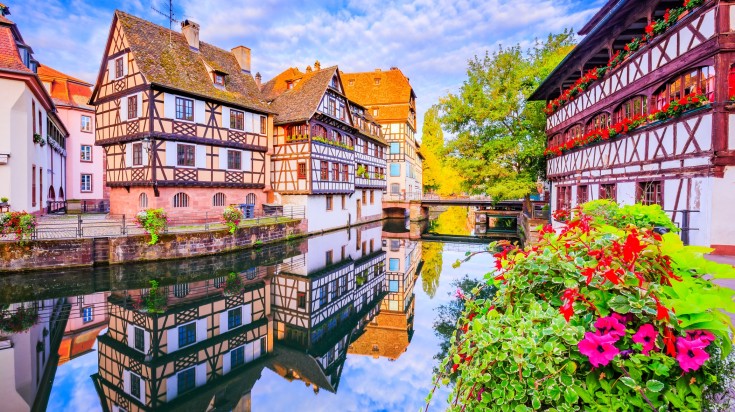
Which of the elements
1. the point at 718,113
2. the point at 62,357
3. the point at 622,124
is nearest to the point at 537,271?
the point at 62,357

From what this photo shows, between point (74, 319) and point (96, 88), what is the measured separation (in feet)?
63.4

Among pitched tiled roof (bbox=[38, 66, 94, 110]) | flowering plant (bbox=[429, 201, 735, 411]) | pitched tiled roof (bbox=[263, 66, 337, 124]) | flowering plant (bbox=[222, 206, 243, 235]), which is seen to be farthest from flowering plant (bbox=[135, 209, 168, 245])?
pitched tiled roof (bbox=[38, 66, 94, 110])

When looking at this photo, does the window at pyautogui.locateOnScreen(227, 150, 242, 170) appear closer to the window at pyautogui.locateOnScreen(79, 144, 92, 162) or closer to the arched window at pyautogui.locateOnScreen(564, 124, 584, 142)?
the window at pyautogui.locateOnScreen(79, 144, 92, 162)

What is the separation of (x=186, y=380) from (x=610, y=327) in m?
7.67

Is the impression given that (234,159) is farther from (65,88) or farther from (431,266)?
(65,88)

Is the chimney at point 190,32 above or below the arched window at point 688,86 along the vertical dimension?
above

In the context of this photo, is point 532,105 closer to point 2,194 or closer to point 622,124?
point 622,124

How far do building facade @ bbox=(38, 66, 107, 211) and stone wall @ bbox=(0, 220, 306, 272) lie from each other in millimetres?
19263

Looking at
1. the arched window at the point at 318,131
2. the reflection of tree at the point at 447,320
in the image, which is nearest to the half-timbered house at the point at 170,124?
the arched window at the point at 318,131

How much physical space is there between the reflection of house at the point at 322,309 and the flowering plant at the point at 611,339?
628 centimetres

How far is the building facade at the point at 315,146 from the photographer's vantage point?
26.0 m

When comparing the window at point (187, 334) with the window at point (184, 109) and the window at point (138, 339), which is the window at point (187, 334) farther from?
the window at point (184, 109)

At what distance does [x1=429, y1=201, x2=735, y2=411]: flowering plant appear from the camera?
1.57 metres

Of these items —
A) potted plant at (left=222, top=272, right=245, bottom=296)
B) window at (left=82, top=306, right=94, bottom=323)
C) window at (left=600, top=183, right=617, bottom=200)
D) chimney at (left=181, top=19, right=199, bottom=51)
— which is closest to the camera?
window at (left=82, top=306, right=94, bottom=323)
